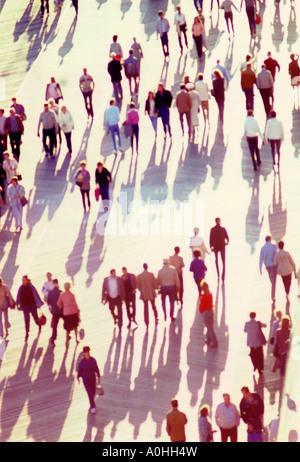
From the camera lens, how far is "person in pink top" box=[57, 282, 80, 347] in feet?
80.3

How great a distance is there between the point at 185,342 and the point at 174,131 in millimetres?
8208

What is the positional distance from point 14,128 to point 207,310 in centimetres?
909

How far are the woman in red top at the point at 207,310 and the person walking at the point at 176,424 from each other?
9.17 feet

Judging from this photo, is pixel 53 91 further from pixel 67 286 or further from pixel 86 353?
pixel 86 353

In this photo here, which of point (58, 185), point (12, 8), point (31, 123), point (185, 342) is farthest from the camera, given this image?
point (12, 8)

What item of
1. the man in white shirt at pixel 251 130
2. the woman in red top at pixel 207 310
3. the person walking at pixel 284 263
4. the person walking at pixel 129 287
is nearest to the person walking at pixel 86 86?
the man in white shirt at pixel 251 130

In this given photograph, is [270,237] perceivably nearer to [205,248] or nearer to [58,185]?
[205,248]

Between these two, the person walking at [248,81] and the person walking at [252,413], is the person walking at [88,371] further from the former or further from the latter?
the person walking at [248,81]

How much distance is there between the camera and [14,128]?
31.0 metres

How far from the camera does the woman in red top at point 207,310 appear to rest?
77.4 feet

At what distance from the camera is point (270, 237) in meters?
24.7

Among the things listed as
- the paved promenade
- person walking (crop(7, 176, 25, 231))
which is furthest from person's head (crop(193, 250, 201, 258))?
person walking (crop(7, 176, 25, 231))

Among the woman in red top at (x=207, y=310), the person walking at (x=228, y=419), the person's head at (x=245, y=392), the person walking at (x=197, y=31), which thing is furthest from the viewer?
the person walking at (x=197, y=31)

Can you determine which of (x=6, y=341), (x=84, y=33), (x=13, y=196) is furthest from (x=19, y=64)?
(x=6, y=341)
